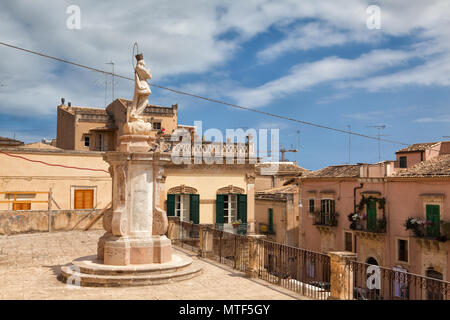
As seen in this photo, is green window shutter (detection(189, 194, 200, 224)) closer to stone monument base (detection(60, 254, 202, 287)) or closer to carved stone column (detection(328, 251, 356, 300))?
stone monument base (detection(60, 254, 202, 287))

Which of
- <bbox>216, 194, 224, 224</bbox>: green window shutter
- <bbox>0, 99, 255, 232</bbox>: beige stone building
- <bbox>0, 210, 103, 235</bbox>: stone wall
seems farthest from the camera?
<bbox>216, 194, 224, 224</bbox>: green window shutter

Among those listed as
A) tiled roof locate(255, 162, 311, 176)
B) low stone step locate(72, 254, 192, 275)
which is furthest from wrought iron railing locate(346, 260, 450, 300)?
tiled roof locate(255, 162, 311, 176)

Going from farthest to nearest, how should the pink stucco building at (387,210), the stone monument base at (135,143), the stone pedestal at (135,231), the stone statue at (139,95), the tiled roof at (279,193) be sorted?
the tiled roof at (279,193) < the pink stucco building at (387,210) < the stone statue at (139,95) < the stone monument base at (135,143) < the stone pedestal at (135,231)

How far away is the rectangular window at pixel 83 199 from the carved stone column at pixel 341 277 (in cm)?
2008

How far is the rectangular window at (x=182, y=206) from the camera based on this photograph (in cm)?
2586

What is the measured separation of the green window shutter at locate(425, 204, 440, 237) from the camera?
2466 centimetres

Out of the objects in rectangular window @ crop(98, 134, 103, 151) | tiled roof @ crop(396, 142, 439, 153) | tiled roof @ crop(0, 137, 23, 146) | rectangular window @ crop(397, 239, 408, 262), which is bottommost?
rectangular window @ crop(397, 239, 408, 262)

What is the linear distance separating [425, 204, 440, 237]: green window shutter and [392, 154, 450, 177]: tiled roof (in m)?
1.93

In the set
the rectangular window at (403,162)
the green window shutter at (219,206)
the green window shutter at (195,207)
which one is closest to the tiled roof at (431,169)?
the rectangular window at (403,162)

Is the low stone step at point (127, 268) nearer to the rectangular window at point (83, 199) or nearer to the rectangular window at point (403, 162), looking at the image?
the rectangular window at point (83, 199)

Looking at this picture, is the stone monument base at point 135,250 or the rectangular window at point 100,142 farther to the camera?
the rectangular window at point 100,142
